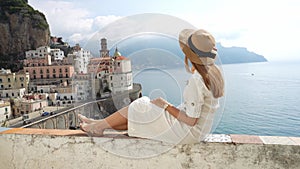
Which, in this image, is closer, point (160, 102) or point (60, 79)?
point (160, 102)

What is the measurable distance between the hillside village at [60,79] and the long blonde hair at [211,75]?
0.33 meters

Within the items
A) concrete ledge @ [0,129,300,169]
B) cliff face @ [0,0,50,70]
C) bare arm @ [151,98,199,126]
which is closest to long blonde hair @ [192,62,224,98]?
bare arm @ [151,98,199,126]

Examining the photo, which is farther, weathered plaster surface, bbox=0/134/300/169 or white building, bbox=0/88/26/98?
white building, bbox=0/88/26/98

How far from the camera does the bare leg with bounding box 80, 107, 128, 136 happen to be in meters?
1.40

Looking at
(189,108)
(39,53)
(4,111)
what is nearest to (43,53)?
(39,53)

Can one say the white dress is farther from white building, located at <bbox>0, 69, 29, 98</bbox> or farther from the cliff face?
the cliff face

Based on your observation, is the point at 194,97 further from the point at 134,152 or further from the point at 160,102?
the point at 134,152

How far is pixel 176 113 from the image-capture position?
1308 millimetres

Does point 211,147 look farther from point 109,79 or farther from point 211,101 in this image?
point 109,79

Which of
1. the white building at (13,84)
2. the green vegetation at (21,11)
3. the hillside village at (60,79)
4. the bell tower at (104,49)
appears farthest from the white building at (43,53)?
the bell tower at (104,49)

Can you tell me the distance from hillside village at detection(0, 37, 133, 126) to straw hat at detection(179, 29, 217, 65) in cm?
34

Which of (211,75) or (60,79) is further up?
(60,79)

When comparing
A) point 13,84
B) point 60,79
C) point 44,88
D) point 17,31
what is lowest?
point 44,88

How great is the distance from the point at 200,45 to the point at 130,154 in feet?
2.33
